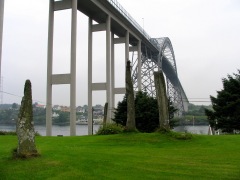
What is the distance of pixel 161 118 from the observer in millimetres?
15672

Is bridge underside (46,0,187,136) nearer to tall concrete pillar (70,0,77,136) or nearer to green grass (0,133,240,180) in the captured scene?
tall concrete pillar (70,0,77,136)

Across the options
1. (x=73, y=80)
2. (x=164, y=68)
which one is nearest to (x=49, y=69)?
(x=73, y=80)

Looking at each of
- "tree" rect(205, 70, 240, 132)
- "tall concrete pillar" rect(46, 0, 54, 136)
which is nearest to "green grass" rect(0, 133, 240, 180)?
"tree" rect(205, 70, 240, 132)

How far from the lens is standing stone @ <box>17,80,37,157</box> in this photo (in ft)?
33.3

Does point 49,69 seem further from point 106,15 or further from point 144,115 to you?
point 106,15

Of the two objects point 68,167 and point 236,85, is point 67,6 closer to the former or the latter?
point 236,85

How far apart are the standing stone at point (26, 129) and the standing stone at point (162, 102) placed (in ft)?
22.2

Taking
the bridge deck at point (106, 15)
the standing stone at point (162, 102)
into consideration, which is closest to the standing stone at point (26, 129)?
the standing stone at point (162, 102)

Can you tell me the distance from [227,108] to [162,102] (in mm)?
12216

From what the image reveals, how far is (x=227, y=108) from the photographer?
26.3 m

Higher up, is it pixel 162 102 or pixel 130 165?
pixel 162 102

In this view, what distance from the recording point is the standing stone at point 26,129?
10141 millimetres

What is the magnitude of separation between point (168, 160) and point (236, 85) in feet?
65.2

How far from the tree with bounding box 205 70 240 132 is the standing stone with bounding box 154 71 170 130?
11.6 m
